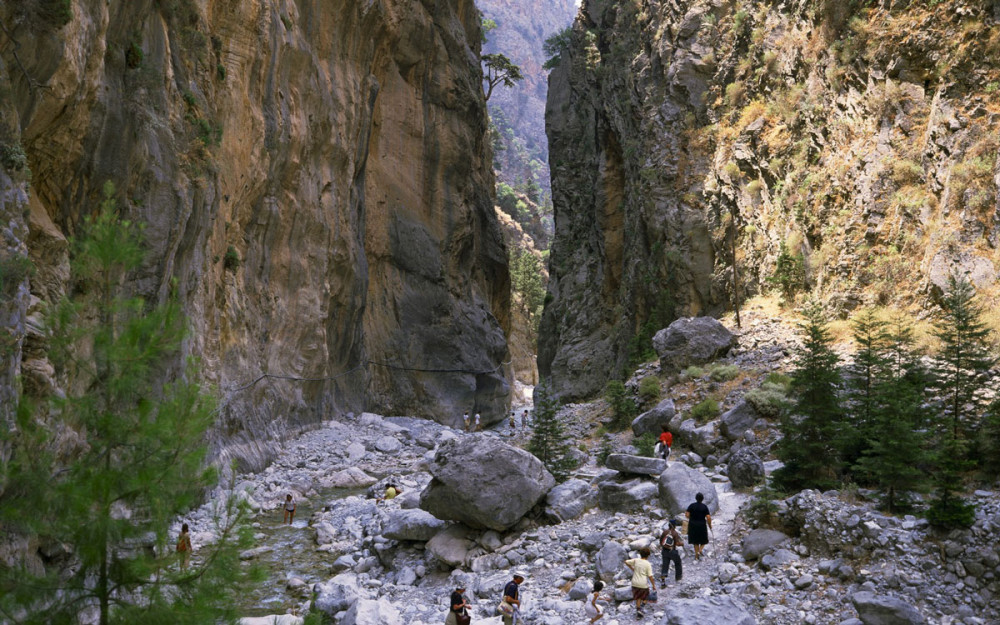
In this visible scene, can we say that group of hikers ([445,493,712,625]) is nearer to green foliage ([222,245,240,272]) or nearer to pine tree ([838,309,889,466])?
pine tree ([838,309,889,466])

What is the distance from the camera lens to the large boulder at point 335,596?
10.6 m

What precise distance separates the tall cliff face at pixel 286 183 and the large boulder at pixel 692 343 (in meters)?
13.8

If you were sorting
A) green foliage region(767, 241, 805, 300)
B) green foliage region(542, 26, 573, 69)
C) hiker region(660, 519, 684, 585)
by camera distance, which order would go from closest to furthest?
hiker region(660, 519, 684, 585) < green foliage region(767, 241, 805, 300) < green foliage region(542, 26, 573, 69)

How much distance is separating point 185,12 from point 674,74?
2440 cm

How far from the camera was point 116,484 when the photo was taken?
17.3 feet

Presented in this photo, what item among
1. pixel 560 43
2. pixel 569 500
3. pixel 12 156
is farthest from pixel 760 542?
pixel 560 43

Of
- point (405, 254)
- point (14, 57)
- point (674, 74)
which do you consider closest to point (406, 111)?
point (405, 254)

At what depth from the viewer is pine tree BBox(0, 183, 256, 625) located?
16.6ft

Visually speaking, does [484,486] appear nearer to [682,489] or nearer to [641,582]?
[682,489]

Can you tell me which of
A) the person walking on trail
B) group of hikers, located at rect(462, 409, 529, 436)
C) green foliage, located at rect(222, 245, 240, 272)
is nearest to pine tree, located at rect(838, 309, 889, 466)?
the person walking on trail

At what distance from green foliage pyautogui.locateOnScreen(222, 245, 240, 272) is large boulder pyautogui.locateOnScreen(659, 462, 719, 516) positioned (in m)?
14.1

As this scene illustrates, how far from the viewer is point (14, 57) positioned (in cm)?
802

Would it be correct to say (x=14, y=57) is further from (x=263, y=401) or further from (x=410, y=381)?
(x=410, y=381)

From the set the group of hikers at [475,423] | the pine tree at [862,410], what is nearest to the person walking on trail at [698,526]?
the pine tree at [862,410]
